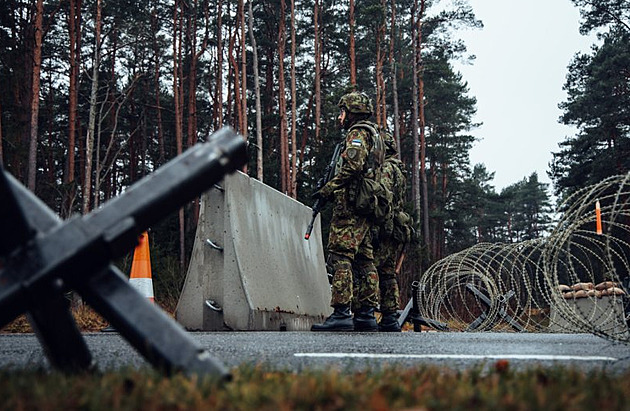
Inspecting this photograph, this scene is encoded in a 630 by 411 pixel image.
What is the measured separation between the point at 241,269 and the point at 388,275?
2.10 m

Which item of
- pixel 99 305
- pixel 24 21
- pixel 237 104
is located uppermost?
pixel 24 21

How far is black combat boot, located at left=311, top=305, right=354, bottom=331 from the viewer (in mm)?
7949

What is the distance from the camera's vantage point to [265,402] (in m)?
1.78

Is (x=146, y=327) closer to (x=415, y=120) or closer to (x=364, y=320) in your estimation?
(x=364, y=320)

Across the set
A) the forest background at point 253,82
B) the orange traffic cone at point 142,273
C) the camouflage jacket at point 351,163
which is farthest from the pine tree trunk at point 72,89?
the camouflage jacket at point 351,163

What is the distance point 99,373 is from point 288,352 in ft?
6.87

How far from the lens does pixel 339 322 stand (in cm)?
799

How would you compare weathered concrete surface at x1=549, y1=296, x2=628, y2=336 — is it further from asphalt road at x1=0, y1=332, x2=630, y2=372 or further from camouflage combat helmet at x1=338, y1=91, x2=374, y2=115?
camouflage combat helmet at x1=338, y1=91, x2=374, y2=115

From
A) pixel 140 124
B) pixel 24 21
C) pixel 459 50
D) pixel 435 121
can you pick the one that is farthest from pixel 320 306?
pixel 435 121

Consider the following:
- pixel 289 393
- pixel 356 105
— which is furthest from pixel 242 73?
pixel 289 393

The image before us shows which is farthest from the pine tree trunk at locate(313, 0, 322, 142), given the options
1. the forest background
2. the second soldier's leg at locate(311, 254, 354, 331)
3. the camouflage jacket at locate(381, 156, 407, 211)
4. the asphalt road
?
the asphalt road

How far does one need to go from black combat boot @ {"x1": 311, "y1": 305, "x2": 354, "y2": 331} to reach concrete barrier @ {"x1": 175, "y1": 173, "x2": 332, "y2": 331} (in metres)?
0.64

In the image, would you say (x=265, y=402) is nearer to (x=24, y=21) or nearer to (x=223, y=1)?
(x=24, y=21)

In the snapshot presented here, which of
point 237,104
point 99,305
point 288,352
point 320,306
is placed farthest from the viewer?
point 237,104
